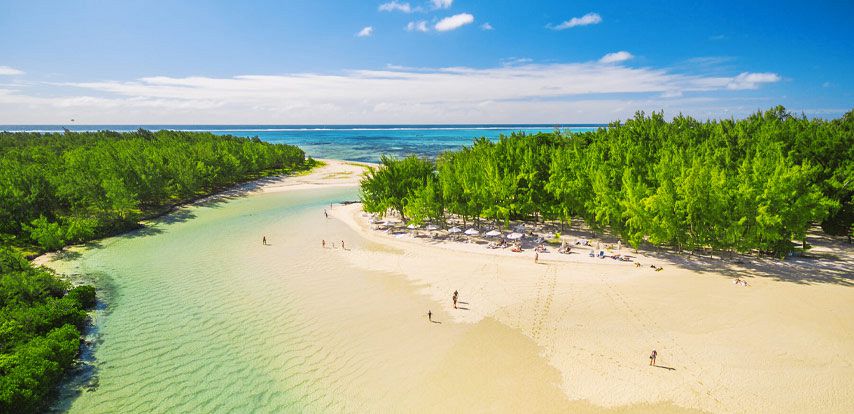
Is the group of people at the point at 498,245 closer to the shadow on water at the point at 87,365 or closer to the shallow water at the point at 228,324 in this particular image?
the shallow water at the point at 228,324

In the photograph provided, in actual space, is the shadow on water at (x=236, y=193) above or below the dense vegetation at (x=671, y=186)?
below

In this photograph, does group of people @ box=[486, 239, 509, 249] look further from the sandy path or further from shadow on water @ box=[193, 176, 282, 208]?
shadow on water @ box=[193, 176, 282, 208]

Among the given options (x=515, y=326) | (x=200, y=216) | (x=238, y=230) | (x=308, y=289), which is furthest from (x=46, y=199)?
(x=515, y=326)

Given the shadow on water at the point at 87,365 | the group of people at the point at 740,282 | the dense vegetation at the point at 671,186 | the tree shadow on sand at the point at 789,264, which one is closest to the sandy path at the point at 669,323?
the tree shadow on sand at the point at 789,264

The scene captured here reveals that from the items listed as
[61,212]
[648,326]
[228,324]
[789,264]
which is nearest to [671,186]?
[789,264]

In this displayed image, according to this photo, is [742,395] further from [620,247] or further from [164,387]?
[164,387]

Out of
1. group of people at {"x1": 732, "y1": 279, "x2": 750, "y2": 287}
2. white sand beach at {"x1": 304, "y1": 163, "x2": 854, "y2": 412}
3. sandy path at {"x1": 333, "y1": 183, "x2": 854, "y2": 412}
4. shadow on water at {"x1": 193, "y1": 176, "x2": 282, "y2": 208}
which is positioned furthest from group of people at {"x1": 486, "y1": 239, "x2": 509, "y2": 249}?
shadow on water at {"x1": 193, "y1": 176, "x2": 282, "y2": 208}

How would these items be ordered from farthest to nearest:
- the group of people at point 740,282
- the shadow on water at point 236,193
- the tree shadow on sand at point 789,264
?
the shadow on water at point 236,193
the tree shadow on sand at point 789,264
the group of people at point 740,282
